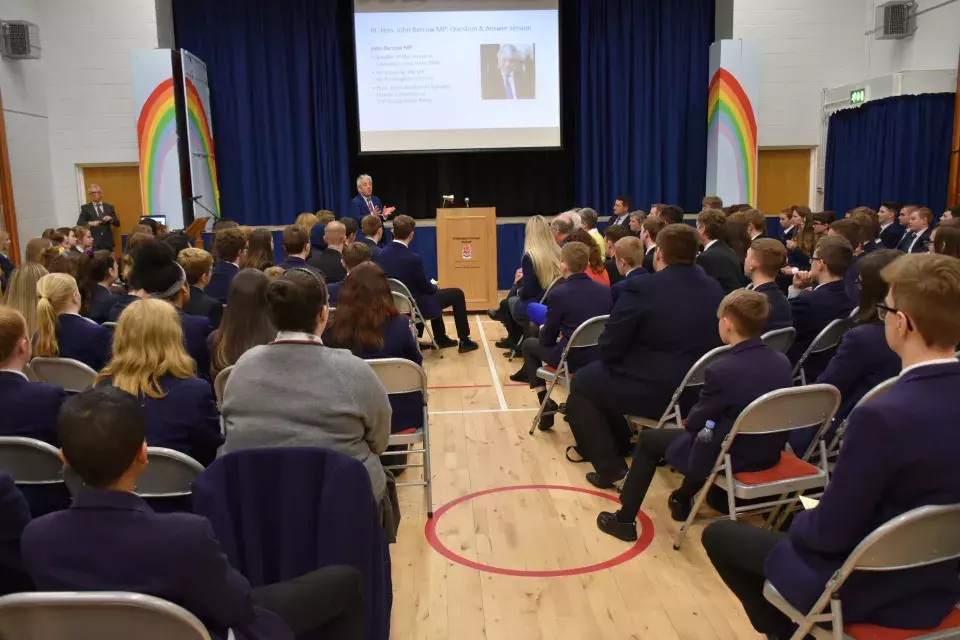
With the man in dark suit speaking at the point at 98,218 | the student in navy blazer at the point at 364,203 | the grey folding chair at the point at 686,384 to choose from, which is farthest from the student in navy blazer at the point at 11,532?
the man in dark suit speaking at the point at 98,218

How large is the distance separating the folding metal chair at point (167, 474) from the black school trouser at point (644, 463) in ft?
6.20

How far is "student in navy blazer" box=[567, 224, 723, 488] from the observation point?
3637 millimetres

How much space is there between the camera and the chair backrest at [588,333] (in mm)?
4211

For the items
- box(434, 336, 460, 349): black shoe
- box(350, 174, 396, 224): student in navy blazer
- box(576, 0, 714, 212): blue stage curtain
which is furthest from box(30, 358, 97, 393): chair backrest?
box(576, 0, 714, 212): blue stage curtain

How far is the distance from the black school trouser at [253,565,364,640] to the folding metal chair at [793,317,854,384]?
8.72 ft

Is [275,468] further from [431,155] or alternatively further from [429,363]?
[431,155]

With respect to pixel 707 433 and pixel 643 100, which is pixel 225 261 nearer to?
pixel 707 433

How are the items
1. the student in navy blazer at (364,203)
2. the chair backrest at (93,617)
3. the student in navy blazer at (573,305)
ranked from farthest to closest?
the student in navy blazer at (364,203), the student in navy blazer at (573,305), the chair backrest at (93,617)

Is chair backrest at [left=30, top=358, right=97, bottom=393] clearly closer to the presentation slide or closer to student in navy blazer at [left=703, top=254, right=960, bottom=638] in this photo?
student in navy blazer at [left=703, top=254, right=960, bottom=638]

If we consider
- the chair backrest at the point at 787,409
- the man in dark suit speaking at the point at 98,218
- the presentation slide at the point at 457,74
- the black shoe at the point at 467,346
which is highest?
the presentation slide at the point at 457,74

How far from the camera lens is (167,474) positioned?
7.34ft

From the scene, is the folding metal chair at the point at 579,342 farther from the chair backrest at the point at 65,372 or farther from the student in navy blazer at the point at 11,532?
the student in navy blazer at the point at 11,532

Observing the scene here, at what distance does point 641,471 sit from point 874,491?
5.40 ft

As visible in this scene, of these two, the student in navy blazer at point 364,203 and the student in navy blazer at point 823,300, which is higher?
the student in navy blazer at point 364,203
